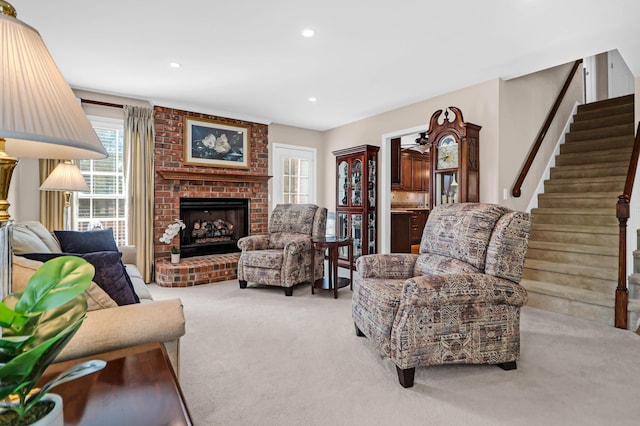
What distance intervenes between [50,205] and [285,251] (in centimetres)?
288

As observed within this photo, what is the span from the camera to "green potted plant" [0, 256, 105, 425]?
1.90 feet

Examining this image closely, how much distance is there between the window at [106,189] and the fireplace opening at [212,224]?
2.63 feet

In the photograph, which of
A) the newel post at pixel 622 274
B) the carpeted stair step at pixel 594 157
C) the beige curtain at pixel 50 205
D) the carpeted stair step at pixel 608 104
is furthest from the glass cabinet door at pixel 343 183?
the beige curtain at pixel 50 205

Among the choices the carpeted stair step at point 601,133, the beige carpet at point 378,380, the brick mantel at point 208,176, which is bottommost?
the beige carpet at point 378,380

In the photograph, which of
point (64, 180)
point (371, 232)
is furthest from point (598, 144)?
point (64, 180)

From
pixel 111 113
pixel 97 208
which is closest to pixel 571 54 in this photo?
pixel 111 113

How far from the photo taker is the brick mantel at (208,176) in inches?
184

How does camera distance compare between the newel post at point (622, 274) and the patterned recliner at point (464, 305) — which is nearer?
the patterned recliner at point (464, 305)

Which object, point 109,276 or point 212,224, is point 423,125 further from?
point 109,276

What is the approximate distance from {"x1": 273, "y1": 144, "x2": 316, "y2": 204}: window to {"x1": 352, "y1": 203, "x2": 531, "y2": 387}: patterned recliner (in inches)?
153

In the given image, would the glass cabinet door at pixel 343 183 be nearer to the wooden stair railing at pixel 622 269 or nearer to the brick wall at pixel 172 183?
the brick wall at pixel 172 183

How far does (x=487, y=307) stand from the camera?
2.06m

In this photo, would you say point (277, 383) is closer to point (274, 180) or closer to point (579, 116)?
point (274, 180)

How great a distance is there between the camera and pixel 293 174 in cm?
627
